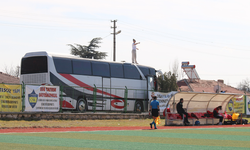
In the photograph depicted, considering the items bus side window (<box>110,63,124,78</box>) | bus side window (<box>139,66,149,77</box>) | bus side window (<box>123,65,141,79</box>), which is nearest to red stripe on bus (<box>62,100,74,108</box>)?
bus side window (<box>110,63,124,78</box>)

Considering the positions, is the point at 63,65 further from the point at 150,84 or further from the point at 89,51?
the point at 89,51

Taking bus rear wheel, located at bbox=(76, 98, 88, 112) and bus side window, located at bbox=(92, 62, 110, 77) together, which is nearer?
bus rear wheel, located at bbox=(76, 98, 88, 112)

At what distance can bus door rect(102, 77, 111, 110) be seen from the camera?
27.3m

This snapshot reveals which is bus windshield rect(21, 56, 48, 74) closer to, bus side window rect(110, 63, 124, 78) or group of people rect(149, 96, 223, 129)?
bus side window rect(110, 63, 124, 78)

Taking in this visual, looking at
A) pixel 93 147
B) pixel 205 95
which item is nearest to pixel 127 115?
pixel 205 95

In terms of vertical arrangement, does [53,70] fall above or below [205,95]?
above

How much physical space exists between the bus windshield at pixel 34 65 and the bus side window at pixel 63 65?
0.73 meters

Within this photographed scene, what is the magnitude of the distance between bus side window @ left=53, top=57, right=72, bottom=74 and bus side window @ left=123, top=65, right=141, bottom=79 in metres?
5.36

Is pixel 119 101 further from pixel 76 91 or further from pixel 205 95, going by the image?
pixel 205 95

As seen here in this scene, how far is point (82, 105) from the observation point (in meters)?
26.2

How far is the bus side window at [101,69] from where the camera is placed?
90.6ft

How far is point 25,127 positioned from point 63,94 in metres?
5.89

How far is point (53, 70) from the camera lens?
24875mm

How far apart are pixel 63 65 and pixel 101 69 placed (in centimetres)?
350
